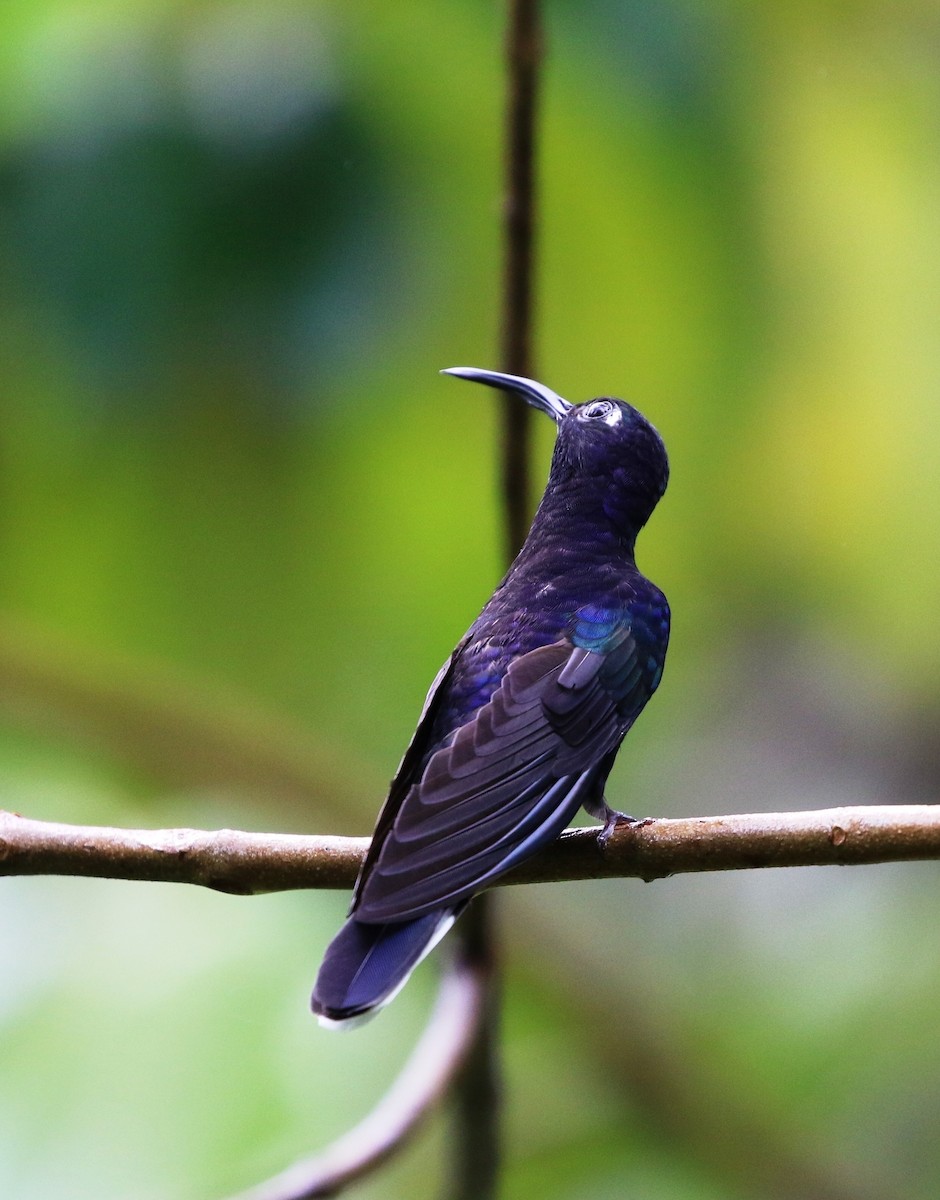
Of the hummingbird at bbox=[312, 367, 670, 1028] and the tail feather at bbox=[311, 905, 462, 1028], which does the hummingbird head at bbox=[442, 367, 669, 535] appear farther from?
the tail feather at bbox=[311, 905, 462, 1028]

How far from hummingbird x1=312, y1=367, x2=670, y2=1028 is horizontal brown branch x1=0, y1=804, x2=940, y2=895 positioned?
5 cm

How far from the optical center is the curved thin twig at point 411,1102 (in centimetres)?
250

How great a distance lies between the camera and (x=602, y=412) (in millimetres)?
2504

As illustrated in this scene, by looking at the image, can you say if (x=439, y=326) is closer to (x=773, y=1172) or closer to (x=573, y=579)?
(x=573, y=579)

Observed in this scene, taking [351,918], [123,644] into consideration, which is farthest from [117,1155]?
[351,918]

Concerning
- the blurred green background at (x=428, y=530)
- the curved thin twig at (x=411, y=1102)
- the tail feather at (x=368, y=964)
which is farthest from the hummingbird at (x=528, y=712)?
the blurred green background at (x=428, y=530)

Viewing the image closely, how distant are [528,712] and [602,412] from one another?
68 cm

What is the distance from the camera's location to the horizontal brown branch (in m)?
1.71

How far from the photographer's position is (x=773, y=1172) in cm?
356

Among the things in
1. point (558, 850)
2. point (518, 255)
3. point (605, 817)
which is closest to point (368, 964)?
A: point (558, 850)

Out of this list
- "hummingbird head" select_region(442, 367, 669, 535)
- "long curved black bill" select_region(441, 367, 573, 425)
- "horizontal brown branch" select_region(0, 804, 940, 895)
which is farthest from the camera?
"hummingbird head" select_region(442, 367, 669, 535)

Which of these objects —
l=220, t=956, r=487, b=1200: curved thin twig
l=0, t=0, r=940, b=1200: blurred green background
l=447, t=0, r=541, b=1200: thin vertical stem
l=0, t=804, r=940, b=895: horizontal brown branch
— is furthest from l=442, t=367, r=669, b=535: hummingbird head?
l=0, t=0, r=940, b=1200: blurred green background

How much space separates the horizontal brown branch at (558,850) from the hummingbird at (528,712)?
51mm

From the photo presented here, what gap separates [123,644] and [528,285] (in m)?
2.32
